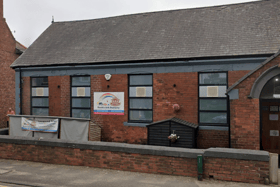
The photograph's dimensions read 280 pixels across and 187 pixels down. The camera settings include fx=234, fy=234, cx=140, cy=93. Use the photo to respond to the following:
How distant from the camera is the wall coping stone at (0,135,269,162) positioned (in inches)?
277

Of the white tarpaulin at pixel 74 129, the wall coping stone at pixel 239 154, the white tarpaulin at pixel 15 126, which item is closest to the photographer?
the wall coping stone at pixel 239 154

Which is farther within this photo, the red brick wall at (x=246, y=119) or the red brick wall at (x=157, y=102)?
the red brick wall at (x=157, y=102)

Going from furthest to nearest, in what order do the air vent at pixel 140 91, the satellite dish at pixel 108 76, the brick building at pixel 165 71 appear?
the satellite dish at pixel 108 76 < the air vent at pixel 140 91 < the brick building at pixel 165 71

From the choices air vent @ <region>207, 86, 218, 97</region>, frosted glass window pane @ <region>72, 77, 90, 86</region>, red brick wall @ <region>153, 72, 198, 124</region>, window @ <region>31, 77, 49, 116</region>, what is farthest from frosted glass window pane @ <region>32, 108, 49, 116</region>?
air vent @ <region>207, 86, 218, 97</region>

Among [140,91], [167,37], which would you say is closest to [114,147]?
[140,91]

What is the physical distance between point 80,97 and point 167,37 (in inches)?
247

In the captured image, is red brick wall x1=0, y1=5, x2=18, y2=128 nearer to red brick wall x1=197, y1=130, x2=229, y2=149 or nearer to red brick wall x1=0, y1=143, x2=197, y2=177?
red brick wall x1=0, y1=143, x2=197, y2=177

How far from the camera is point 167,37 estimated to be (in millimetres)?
13656

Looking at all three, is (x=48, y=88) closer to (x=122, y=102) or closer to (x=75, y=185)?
(x=122, y=102)

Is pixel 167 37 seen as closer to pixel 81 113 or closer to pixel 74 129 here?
pixel 81 113

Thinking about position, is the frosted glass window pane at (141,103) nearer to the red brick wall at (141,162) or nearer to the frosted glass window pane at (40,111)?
the red brick wall at (141,162)

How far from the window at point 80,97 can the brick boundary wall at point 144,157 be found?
14.7 ft

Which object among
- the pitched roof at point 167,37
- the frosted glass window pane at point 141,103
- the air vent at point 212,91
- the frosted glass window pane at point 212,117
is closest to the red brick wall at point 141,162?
the frosted glass window pane at point 212,117

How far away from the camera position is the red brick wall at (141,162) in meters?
7.04
